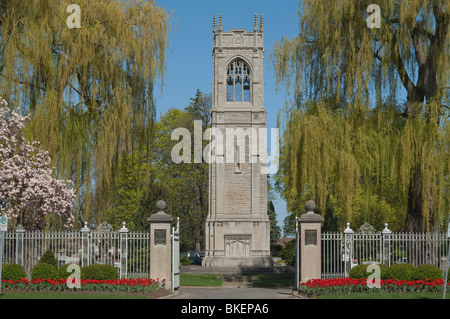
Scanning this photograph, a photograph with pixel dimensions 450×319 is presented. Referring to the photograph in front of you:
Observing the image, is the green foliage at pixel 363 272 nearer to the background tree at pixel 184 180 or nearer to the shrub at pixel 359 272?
the shrub at pixel 359 272

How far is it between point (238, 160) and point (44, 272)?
26369 millimetres

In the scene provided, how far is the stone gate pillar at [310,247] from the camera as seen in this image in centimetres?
1988

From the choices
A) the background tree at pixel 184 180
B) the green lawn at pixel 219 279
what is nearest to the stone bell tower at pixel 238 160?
the green lawn at pixel 219 279

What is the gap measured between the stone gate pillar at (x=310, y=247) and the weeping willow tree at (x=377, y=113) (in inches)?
52.4

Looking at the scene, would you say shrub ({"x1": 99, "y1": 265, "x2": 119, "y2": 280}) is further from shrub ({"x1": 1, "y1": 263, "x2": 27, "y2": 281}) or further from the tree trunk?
the tree trunk

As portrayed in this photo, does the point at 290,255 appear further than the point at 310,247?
Yes

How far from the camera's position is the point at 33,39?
21656 millimetres

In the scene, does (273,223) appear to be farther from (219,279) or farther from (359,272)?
(359,272)

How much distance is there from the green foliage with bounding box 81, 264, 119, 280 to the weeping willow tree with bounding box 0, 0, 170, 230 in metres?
4.19

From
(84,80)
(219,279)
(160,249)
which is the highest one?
(84,80)

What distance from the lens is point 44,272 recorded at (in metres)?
18.6

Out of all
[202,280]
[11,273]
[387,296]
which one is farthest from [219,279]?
[387,296]

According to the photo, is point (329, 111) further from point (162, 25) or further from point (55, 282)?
point (55, 282)

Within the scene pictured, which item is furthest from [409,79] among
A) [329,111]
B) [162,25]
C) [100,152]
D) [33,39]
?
[33,39]
